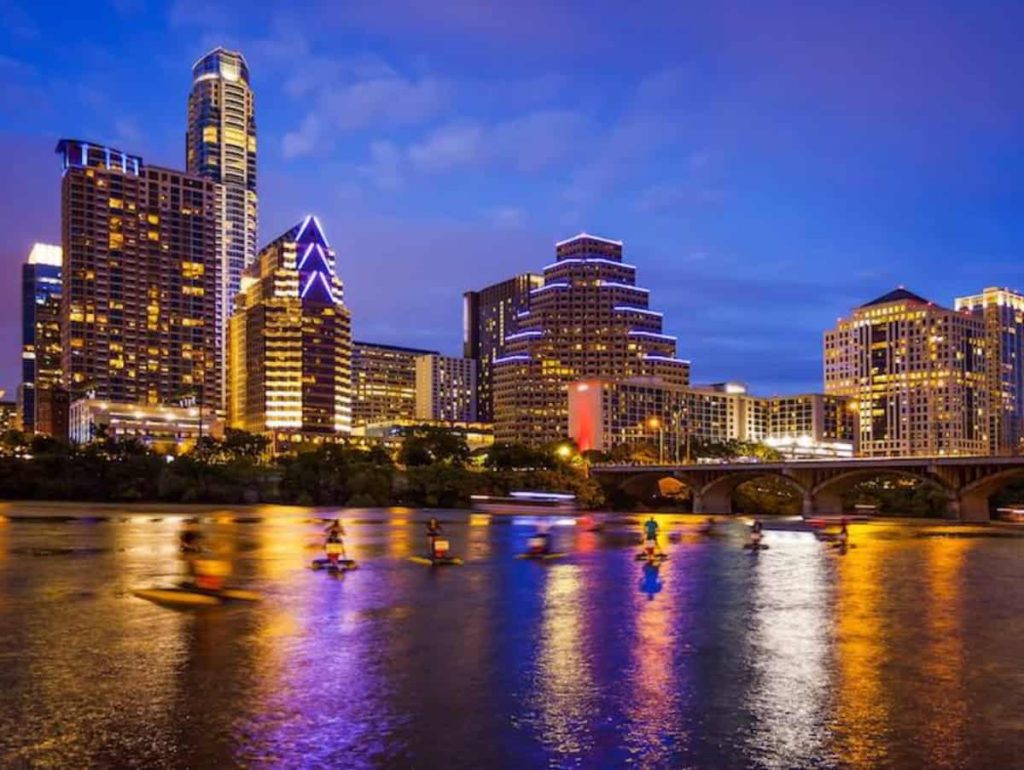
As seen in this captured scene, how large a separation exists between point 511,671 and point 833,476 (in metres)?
110

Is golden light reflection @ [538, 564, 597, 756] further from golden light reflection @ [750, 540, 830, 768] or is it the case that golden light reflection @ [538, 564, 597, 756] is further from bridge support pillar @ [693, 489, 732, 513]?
bridge support pillar @ [693, 489, 732, 513]

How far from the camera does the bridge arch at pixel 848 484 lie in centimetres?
11144

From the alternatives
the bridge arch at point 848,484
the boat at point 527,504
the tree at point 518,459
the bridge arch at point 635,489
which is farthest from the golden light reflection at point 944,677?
the tree at point 518,459

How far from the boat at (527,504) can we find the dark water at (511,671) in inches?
2846

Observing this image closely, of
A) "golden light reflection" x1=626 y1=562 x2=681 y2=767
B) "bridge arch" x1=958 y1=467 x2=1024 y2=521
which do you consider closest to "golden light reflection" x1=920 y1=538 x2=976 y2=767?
"golden light reflection" x1=626 y1=562 x2=681 y2=767

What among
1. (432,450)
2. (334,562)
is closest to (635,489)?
(432,450)

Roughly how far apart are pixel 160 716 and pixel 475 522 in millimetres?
69183

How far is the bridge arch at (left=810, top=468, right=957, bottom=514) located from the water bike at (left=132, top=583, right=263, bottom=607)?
9519 centimetres

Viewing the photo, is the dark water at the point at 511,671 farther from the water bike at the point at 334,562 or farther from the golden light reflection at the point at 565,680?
the water bike at the point at 334,562

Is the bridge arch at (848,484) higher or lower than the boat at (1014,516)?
higher

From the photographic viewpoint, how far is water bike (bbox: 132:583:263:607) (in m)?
28.8

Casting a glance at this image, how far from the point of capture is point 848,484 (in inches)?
4961

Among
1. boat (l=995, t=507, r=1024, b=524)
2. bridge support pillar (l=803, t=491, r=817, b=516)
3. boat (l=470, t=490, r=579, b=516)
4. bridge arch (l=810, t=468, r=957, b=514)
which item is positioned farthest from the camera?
bridge support pillar (l=803, t=491, r=817, b=516)

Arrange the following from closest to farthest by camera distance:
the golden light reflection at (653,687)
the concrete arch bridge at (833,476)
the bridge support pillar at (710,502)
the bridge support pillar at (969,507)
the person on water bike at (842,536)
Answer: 1. the golden light reflection at (653,687)
2. the person on water bike at (842,536)
3. the concrete arch bridge at (833,476)
4. the bridge support pillar at (969,507)
5. the bridge support pillar at (710,502)
